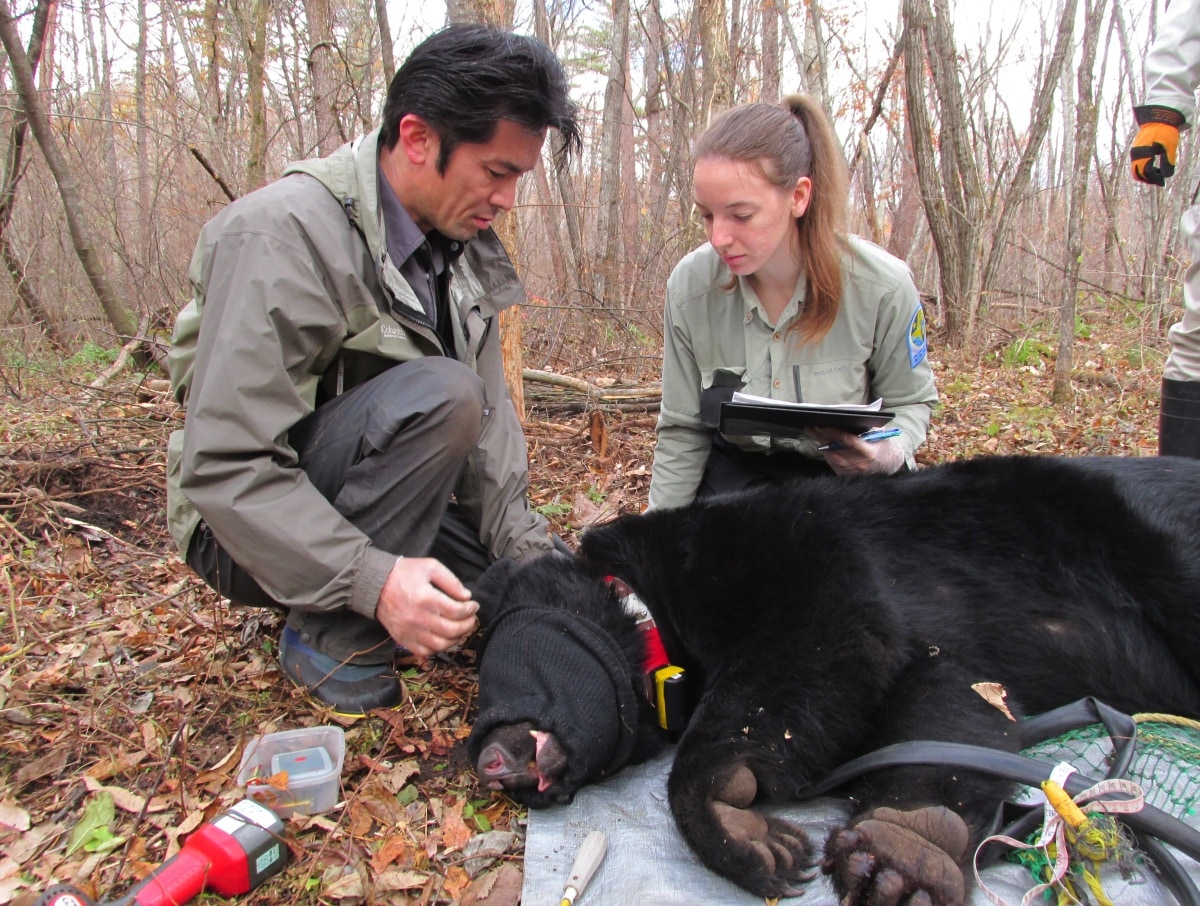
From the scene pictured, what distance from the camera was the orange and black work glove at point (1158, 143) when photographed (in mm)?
3455

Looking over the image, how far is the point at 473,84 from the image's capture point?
2115 millimetres

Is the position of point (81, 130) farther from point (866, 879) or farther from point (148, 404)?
point (866, 879)

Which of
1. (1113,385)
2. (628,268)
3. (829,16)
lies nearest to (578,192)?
(628,268)

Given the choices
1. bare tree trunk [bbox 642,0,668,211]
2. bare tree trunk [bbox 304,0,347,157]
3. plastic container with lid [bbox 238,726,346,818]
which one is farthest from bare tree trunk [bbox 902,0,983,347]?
plastic container with lid [bbox 238,726,346,818]

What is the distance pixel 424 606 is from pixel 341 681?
1.87 feet

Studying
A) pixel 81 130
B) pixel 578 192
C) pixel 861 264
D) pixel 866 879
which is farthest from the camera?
pixel 578 192

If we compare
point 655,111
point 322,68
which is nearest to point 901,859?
point 322,68

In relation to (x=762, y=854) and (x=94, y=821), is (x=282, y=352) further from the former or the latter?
(x=762, y=854)

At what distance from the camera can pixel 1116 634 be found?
7.18 ft

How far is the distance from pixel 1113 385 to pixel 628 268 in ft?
15.1

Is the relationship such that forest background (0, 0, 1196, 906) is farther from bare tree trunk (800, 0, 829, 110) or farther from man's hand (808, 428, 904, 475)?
man's hand (808, 428, 904, 475)

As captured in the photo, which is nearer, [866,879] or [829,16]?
[866,879]

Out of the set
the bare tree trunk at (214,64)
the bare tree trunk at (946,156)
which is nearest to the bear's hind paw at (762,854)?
the bare tree trunk at (946,156)

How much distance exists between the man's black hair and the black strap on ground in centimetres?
188
